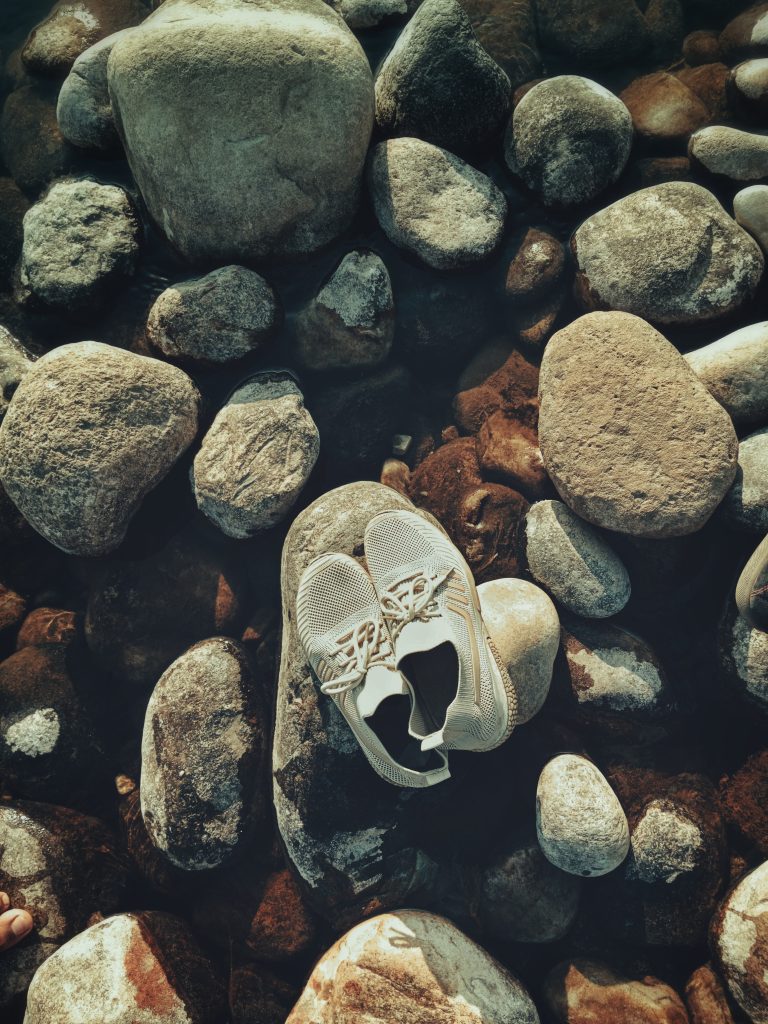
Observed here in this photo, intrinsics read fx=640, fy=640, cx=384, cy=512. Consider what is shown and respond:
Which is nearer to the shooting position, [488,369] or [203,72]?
[203,72]

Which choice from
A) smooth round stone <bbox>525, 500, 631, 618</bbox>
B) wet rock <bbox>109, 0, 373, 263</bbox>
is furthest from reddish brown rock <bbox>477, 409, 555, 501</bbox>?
wet rock <bbox>109, 0, 373, 263</bbox>

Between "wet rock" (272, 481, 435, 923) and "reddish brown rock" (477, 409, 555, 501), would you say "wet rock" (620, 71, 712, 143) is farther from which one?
"wet rock" (272, 481, 435, 923)

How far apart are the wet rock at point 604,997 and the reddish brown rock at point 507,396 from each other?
3.16m

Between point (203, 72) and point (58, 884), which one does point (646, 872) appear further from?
point (203, 72)

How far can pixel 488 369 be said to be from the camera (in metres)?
4.36

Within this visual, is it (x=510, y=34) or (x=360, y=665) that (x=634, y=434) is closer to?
(x=360, y=665)

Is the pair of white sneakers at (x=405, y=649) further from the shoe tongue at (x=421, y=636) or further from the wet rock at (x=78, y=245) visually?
the wet rock at (x=78, y=245)

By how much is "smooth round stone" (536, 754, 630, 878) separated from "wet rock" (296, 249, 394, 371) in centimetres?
277

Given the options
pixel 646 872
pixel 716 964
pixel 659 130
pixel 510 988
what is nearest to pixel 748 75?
pixel 659 130

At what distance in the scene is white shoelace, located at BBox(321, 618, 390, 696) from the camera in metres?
3.45

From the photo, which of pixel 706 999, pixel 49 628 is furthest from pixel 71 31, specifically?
pixel 706 999

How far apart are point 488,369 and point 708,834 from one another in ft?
10.1

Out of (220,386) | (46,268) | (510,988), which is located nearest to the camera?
(510,988)

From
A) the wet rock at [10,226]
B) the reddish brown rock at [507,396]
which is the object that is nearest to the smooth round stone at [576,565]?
the reddish brown rock at [507,396]
